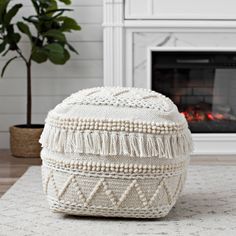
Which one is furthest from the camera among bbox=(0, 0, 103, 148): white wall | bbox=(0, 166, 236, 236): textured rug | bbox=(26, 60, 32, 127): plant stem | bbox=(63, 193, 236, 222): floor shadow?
bbox=(0, 0, 103, 148): white wall

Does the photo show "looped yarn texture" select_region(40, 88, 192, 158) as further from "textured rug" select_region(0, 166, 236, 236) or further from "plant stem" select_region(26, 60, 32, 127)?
"plant stem" select_region(26, 60, 32, 127)

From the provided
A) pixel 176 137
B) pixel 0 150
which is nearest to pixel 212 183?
pixel 176 137

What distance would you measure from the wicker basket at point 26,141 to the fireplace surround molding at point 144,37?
0.57 meters

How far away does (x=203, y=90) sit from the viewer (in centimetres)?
426

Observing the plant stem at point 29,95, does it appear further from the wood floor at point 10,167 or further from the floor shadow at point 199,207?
the floor shadow at point 199,207

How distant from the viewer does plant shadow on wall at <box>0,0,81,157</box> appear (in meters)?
3.94

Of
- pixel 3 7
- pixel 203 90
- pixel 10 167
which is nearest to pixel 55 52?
pixel 3 7

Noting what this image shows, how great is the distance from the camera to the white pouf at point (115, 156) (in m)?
2.23

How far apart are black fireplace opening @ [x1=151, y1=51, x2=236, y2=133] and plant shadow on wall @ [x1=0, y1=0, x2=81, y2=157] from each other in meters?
0.65

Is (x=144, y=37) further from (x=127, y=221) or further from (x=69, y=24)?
(x=127, y=221)

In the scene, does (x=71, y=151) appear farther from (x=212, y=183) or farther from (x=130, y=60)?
(x=130, y=60)

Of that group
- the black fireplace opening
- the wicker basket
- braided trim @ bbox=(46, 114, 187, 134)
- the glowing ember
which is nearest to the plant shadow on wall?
the wicker basket

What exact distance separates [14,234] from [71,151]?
347 millimetres

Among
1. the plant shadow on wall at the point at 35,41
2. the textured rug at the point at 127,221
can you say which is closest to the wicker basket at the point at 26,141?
the plant shadow on wall at the point at 35,41
